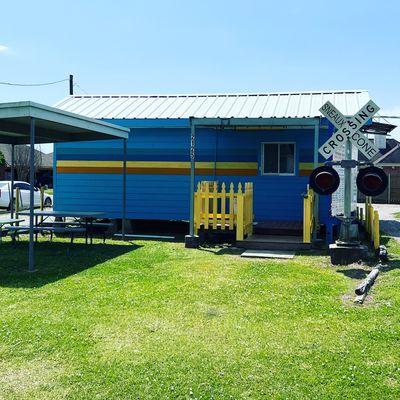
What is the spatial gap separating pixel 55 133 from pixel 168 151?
3.04m

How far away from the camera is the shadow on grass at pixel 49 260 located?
7738 mm

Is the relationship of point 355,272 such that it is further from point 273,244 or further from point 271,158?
point 271,158

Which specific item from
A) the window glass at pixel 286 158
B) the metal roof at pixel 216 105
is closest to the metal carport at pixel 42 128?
the metal roof at pixel 216 105

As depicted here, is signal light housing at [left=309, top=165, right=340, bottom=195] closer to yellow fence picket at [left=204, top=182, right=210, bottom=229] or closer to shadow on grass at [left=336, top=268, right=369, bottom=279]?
shadow on grass at [left=336, top=268, right=369, bottom=279]

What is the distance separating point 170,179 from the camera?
13781mm

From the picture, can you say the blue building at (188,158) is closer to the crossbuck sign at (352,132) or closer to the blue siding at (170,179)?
the blue siding at (170,179)

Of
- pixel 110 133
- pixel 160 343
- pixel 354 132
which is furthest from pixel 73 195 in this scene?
pixel 160 343

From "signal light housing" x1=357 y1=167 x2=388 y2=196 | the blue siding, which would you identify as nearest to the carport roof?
the blue siding

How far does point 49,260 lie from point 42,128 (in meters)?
3.35

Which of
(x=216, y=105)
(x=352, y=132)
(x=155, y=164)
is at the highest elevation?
(x=216, y=105)

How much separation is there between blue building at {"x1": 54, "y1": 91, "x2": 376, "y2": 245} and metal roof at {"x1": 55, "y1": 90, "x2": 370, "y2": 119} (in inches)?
1.1

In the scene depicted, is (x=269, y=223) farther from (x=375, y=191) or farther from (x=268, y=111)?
(x=375, y=191)

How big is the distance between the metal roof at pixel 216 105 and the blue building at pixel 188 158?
1.1 inches

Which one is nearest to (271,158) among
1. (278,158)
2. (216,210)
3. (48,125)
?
(278,158)
